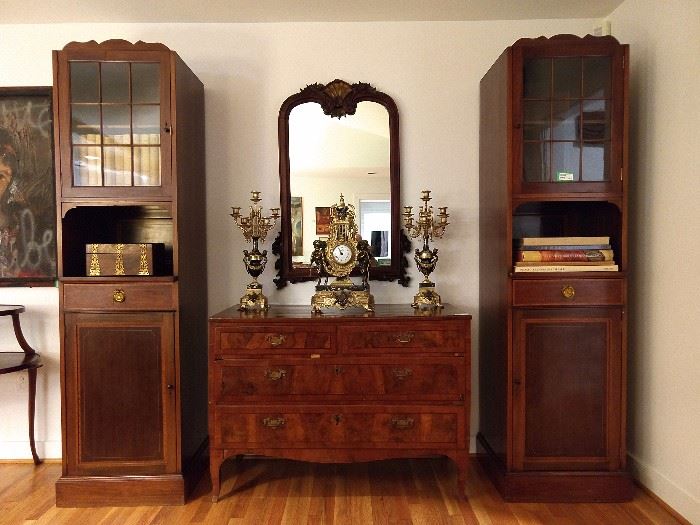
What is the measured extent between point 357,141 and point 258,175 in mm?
594

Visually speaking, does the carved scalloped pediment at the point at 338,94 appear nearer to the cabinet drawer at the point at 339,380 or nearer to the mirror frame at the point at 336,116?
the mirror frame at the point at 336,116

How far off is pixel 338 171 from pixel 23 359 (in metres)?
1.96

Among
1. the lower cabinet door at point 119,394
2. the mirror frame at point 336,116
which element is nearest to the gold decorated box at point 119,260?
the lower cabinet door at point 119,394

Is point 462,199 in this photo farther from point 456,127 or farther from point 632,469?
point 632,469

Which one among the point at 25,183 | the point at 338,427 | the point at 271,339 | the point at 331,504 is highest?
the point at 25,183

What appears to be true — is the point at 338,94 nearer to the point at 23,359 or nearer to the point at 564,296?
the point at 564,296

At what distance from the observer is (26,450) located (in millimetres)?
3004

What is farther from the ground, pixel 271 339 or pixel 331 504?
pixel 271 339

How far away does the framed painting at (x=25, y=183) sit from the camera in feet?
9.61

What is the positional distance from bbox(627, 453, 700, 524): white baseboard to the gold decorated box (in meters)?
2.57

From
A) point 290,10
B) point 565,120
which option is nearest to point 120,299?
point 290,10

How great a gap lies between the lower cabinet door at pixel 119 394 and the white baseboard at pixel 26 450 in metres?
0.64

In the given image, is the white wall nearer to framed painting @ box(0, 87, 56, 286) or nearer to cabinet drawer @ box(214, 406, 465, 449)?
cabinet drawer @ box(214, 406, 465, 449)

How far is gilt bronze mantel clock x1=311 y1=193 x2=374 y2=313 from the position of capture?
8.72 ft
